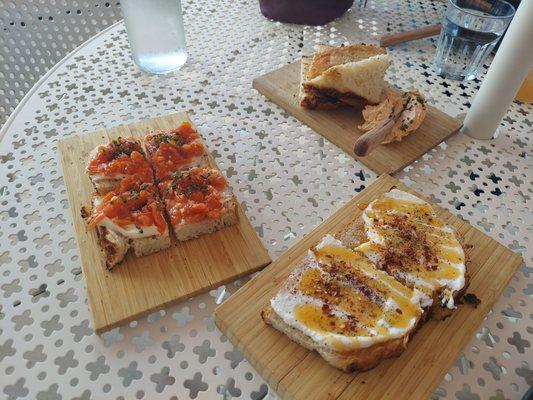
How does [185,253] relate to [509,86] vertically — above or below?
below

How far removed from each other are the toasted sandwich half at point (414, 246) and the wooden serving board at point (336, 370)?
2.3 inches

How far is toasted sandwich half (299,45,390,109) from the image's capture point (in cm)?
131

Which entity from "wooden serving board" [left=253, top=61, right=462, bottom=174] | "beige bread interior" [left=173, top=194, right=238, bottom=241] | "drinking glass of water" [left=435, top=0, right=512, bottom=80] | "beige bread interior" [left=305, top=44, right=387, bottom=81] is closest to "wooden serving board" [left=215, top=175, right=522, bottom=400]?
"beige bread interior" [left=173, top=194, right=238, bottom=241]

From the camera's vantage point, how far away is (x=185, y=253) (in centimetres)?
98

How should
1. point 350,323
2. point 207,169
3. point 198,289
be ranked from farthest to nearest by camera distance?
point 207,169, point 198,289, point 350,323

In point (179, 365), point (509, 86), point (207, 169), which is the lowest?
point (179, 365)

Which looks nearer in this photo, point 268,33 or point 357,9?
point 268,33

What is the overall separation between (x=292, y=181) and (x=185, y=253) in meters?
0.38

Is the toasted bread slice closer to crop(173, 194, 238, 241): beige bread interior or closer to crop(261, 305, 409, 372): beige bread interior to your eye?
crop(173, 194, 238, 241): beige bread interior

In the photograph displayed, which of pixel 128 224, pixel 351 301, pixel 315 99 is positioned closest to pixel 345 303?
pixel 351 301

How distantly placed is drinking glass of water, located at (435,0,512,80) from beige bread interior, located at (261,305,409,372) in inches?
45.0

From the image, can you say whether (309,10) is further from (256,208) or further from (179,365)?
(179,365)

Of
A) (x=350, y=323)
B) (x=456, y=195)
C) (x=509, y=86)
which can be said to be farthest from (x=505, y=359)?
(x=509, y=86)

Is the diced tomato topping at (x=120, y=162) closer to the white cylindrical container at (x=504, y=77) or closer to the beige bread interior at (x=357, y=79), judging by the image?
the beige bread interior at (x=357, y=79)
